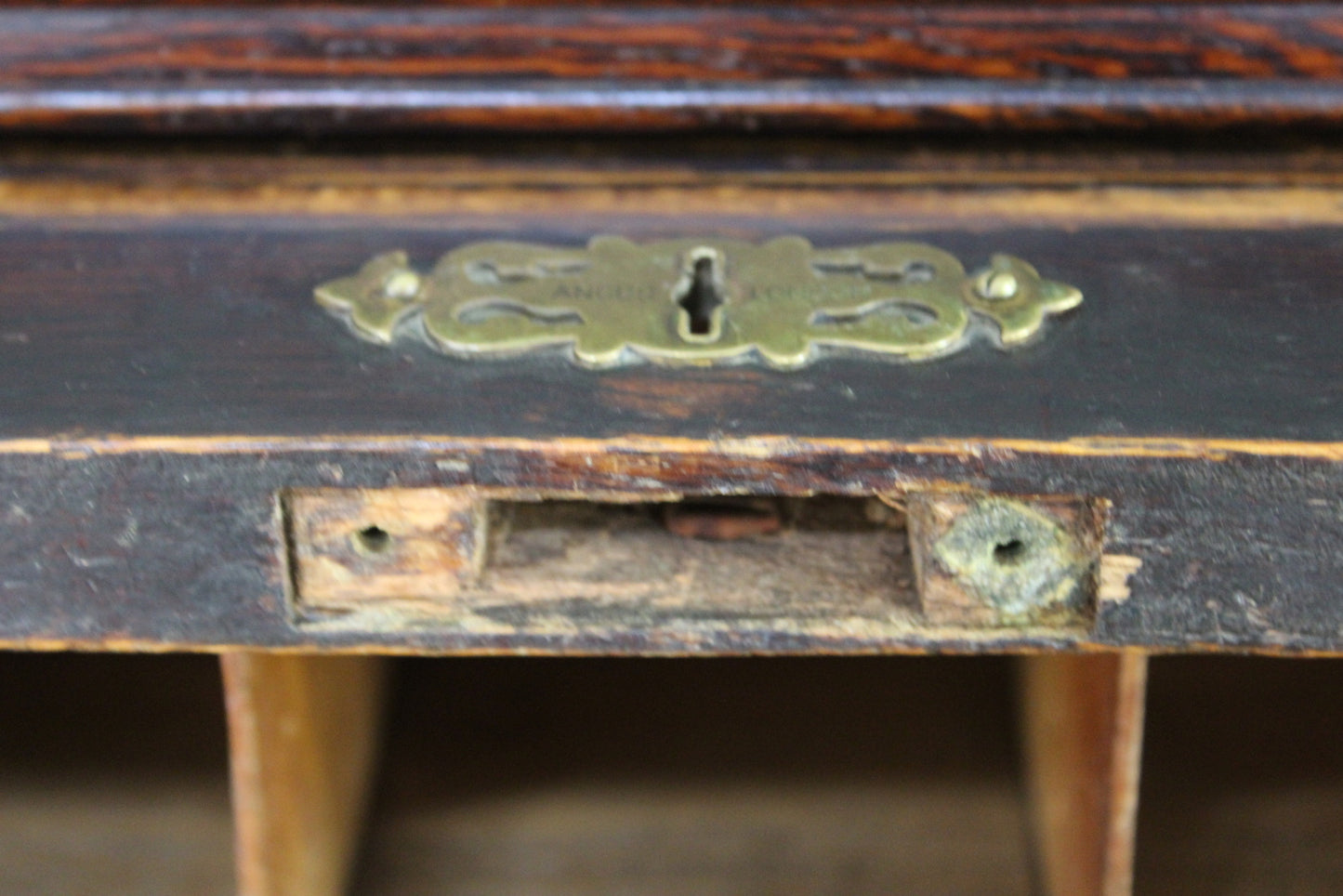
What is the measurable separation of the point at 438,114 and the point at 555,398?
0.92ft

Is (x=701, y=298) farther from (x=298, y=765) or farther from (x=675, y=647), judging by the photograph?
(x=298, y=765)

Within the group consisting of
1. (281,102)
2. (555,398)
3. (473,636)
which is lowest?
(473,636)

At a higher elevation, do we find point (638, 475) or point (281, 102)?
point (281, 102)

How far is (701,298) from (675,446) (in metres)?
0.17

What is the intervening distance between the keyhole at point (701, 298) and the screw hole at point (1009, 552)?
0.20 meters

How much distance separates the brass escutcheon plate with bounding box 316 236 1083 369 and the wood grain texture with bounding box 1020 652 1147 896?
0.22 m

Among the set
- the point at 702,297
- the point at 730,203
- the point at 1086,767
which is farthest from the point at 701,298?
the point at 1086,767

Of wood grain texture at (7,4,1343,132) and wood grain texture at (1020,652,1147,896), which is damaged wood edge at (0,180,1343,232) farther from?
wood grain texture at (1020,652,1147,896)

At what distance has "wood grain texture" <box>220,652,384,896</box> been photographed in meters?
0.71

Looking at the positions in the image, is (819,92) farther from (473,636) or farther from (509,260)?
(473,636)

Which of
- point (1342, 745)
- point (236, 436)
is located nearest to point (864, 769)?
point (1342, 745)

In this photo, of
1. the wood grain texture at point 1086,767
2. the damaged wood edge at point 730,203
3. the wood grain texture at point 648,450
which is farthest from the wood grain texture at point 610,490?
the damaged wood edge at point 730,203

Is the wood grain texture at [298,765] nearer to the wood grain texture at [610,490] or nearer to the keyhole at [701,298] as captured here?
the wood grain texture at [610,490]

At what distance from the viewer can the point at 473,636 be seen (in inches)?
24.0
